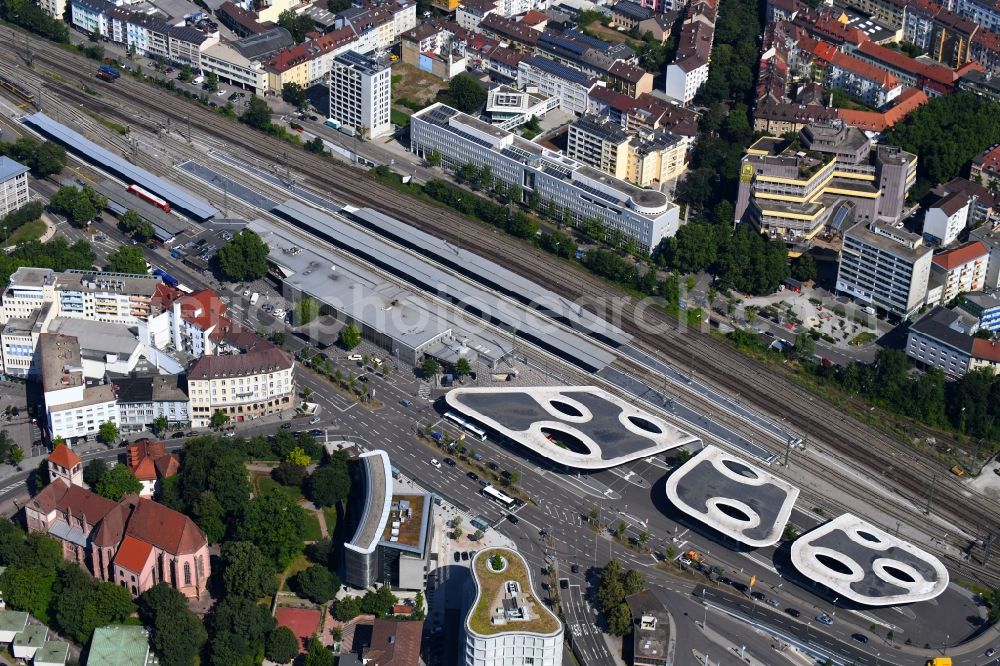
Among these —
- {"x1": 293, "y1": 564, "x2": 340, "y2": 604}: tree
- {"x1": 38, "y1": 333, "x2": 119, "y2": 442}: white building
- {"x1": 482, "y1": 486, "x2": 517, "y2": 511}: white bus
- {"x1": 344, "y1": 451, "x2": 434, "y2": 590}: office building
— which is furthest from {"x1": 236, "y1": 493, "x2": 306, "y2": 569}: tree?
{"x1": 38, "y1": 333, "x2": 119, "y2": 442}: white building

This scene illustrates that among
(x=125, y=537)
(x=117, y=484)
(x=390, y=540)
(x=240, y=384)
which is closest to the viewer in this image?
(x=125, y=537)

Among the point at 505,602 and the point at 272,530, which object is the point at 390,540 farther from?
the point at 505,602

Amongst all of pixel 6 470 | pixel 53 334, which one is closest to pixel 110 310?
pixel 53 334

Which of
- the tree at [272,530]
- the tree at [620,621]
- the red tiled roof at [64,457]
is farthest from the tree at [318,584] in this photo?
the red tiled roof at [64,457]

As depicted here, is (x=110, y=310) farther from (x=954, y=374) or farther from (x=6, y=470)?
(x=954, y=374)

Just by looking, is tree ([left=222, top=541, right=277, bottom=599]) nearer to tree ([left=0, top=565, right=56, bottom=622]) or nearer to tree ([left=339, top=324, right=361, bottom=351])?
tree ([left=0, top=565, right=56, bottom=622])

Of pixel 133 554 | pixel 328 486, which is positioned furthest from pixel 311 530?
pixel 133 554
